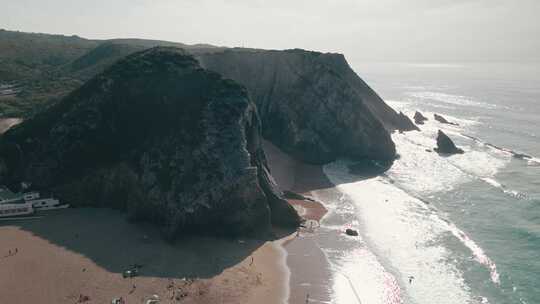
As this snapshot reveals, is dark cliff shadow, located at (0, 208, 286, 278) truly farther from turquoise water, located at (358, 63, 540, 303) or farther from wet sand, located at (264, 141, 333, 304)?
turquoise water, located at (358, 63, 540, 303)

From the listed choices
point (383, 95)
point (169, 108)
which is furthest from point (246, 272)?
point (383, 95)

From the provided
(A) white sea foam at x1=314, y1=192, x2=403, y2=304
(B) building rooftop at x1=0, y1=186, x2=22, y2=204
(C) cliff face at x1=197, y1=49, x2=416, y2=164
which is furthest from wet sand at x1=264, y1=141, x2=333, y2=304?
(B) building rooftop at x1=0, y1=186, x2=22, y2=204

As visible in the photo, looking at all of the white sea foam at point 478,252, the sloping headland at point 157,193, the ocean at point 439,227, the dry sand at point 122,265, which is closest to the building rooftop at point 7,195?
the sloping headland at point 157,193

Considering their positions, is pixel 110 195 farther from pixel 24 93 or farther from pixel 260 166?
pixel 24 93

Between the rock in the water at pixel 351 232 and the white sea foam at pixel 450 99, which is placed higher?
the white sea foam at pixel 450 99

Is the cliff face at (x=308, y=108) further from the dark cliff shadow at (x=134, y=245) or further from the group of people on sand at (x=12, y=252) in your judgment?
the group of people on sand at (x=12, y=252)

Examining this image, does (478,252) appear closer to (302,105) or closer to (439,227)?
(439,227)

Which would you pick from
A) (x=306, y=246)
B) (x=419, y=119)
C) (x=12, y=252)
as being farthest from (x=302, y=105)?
(x=419, y=119)
